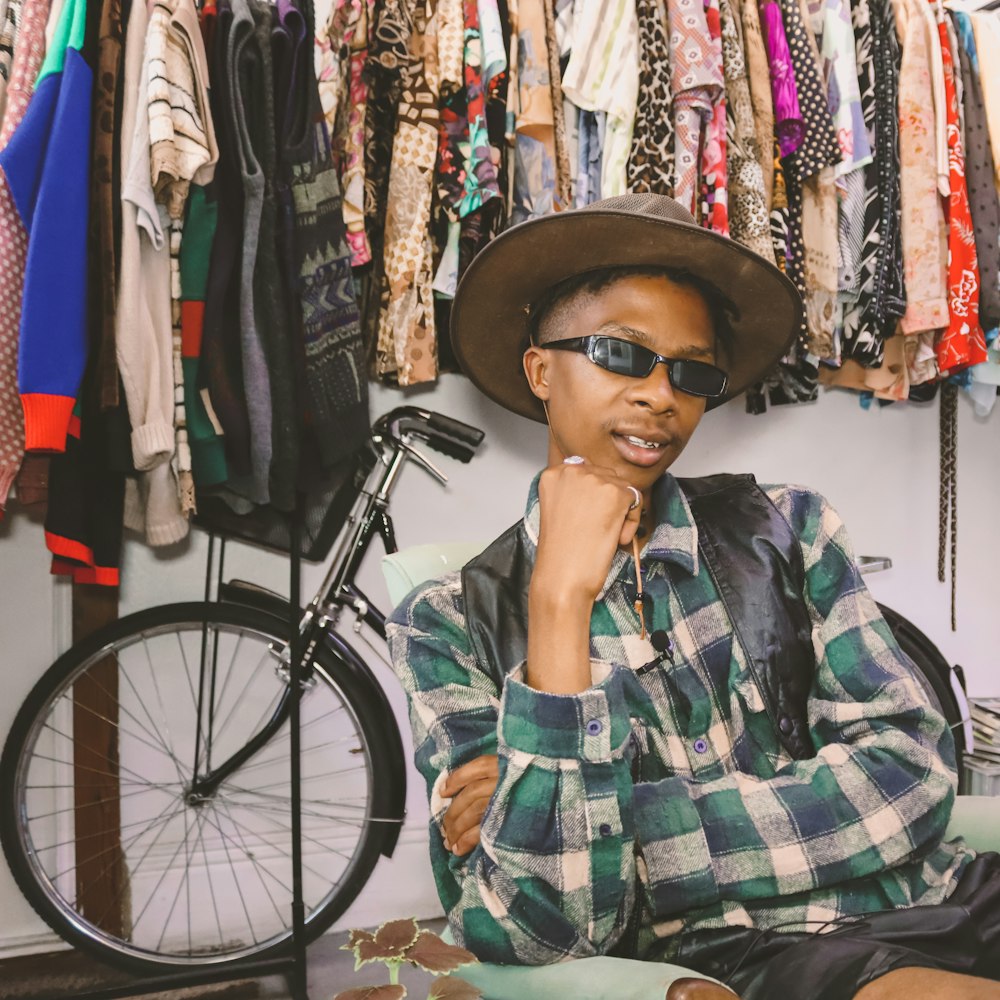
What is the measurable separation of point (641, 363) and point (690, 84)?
48.9 inches

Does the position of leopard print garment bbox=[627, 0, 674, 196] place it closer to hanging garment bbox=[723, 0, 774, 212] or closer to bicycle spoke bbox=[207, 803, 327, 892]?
hanging garment bbox=[723, 0, 774, 212]

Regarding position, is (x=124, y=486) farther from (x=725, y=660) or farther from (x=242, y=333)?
(x=725, y=660)

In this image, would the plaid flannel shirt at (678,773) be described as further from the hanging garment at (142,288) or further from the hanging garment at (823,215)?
the hanging garment at (823,215)

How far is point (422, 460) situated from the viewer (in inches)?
87.0

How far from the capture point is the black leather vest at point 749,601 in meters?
1.05

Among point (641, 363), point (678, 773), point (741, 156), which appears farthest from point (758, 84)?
point (678, 773)

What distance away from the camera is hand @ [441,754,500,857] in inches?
35.4

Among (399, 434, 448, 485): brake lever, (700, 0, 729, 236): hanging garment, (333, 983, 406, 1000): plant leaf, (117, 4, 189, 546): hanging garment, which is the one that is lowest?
(333, 983, 406, 1000): plant leaf

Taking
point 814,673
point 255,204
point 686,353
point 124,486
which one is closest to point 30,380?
point 124,486

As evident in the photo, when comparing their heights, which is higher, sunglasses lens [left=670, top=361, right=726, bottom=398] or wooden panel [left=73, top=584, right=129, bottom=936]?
sunglasses lens [left=670, top=361, right=726, bottom=398]

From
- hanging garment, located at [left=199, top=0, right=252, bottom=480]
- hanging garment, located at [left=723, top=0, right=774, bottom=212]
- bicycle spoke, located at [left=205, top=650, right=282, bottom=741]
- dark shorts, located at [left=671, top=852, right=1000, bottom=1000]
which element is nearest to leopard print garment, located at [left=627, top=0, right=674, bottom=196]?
hanging garment, located at [left=723, top=0, right=774, bottom=212]

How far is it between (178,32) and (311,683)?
56.4 inches

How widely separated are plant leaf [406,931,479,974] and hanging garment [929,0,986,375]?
233cm

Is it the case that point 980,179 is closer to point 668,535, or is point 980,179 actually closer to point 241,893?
point 668,535
